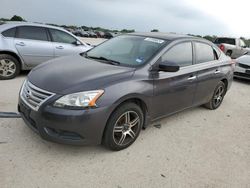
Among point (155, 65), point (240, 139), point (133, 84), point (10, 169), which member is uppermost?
point (155, 65)

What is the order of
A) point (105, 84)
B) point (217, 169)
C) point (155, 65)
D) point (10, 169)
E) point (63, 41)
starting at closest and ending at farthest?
point (10, 169) → point (105, 84) → point (217, 169) → point (155, 65) → point (63, 41)

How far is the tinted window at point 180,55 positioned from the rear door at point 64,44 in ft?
12.5

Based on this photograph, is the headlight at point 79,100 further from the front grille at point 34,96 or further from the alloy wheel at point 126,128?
the alloy wheel at point 126,128

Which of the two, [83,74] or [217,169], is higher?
[83,74]

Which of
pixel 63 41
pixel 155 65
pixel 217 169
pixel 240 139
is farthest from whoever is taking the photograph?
pixel 63 41

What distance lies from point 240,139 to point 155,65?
1996 millimetres

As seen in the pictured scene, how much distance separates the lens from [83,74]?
2.91 m

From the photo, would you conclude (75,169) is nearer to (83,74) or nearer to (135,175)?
(135,175)

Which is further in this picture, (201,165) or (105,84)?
(201,165)

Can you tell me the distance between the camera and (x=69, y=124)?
2.58 metres

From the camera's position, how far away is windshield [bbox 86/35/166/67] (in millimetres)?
3398

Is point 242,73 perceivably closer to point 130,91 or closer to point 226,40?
point 130,91

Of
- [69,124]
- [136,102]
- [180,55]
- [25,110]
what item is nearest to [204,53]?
[180,55]

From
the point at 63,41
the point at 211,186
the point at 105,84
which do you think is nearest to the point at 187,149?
the point at 211,186
